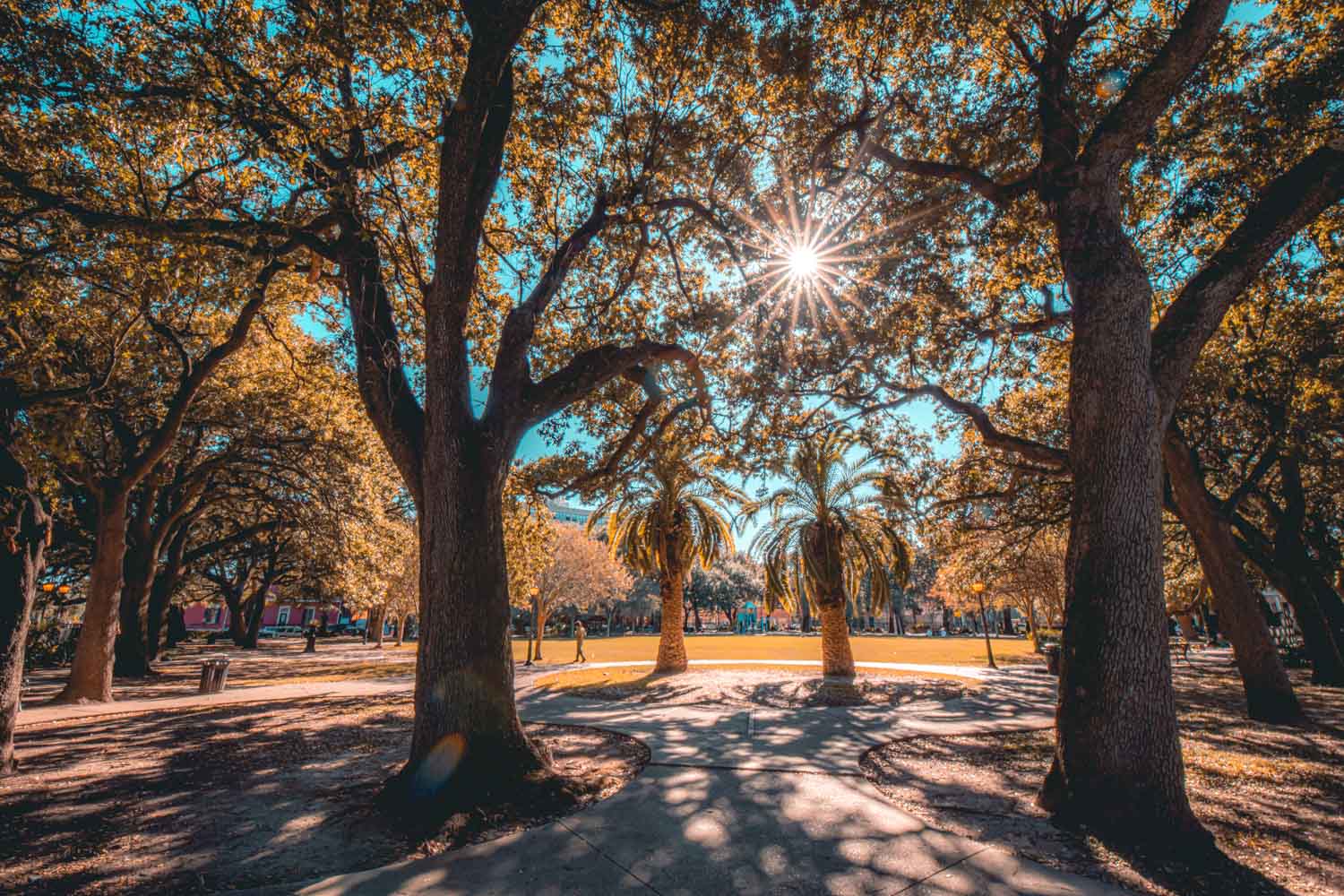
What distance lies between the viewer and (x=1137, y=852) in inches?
159

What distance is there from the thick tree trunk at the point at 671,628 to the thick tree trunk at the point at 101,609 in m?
13.0

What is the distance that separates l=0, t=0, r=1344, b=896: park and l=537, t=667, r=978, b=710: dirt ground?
248 millimetres

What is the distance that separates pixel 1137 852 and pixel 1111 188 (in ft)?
19.5

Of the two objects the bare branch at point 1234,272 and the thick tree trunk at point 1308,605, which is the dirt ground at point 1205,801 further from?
the thick tree trunk at point 1308,605

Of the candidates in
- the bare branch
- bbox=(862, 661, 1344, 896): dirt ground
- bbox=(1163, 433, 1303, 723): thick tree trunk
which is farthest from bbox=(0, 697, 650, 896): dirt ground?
bbox=(1163, 433, 1303, 723): thick tree trunk

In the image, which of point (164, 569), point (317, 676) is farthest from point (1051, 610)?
point (164, 569)

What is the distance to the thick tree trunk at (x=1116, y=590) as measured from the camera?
441 centimetres

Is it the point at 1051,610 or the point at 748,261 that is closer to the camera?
the point at 748,261

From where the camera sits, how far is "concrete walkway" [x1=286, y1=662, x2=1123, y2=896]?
11.6 ft

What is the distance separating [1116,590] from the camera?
4680mm

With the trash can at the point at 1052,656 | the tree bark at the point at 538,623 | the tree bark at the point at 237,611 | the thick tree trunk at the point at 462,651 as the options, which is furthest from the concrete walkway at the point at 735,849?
the tree bark at the point at 237,611

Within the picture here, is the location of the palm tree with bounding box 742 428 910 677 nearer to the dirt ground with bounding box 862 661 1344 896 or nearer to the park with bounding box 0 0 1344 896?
the park with bounding box 0 0 1344 896

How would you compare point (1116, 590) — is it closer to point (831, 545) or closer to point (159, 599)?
point (831, 545)

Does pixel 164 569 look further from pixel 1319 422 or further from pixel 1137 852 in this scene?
pixel 1319 422
